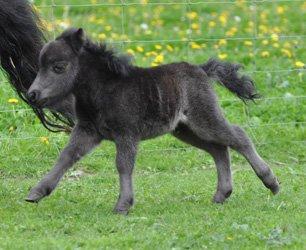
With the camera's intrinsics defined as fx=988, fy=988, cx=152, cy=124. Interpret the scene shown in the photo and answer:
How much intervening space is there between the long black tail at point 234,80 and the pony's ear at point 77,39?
1000 millimetres

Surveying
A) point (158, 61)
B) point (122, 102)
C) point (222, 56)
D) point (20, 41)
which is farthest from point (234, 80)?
point (222, 56)

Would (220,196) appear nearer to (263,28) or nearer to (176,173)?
(176,173)

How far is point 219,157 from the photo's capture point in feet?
23.6

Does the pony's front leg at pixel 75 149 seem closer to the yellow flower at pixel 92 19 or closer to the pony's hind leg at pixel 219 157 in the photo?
the pony's hind leg at pixel 219 157

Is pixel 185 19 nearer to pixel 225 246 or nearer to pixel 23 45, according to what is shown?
pixel 23 45

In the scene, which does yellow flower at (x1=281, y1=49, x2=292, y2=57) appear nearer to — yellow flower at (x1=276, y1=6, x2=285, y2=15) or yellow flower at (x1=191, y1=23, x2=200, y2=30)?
yellow flower at (x1=191, y1=23, x2=200, y2=30)

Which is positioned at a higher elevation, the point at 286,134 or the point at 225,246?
the point at 225,246

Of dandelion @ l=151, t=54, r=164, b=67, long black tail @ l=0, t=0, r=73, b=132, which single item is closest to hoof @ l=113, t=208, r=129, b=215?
long black tail @ l=0, t=0, r=73, b=132

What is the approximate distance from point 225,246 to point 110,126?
1.37 m

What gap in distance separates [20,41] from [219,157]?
1.72m

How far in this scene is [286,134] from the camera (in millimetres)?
9234

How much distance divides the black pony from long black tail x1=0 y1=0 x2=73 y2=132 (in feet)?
2.64

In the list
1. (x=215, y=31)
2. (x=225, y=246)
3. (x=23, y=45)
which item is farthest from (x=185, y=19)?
(x=225, y=246)

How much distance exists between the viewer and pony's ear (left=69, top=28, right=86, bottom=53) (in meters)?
6.63
